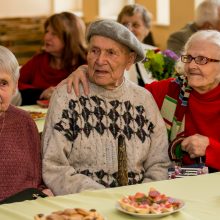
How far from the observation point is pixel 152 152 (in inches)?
126

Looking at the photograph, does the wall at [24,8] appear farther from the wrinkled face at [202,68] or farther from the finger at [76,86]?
the finger at [76,86]

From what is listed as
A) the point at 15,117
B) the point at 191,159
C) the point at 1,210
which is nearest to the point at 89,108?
the point at 15,117

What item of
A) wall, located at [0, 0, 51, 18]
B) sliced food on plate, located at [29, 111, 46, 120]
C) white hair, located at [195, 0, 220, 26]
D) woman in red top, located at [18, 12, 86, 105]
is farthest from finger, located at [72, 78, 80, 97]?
wall, located at [0, 0, 51, 18]

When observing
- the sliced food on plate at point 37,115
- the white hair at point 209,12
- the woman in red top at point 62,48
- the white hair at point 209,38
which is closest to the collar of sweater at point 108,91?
the white hair at point 209,38

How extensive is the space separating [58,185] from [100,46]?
0.68 m

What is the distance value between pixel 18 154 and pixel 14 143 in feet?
0.17

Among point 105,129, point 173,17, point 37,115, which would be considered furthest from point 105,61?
point 173,17

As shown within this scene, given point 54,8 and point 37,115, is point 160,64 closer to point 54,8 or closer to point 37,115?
point 37,115

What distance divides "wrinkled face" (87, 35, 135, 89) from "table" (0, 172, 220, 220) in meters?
0.65

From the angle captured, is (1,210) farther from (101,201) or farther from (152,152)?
(152,152)

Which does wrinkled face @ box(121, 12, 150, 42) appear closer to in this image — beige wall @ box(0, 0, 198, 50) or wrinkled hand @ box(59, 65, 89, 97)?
beige wall @ box(0, 0, 198, 50)

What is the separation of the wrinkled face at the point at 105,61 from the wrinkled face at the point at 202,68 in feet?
1.19

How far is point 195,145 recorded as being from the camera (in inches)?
124

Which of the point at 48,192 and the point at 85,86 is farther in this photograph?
the point at 85,86
